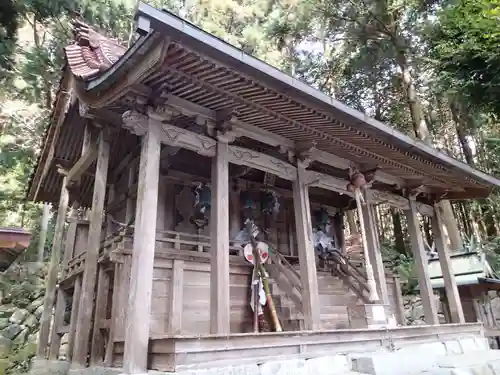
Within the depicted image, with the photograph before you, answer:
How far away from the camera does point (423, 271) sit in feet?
28.0

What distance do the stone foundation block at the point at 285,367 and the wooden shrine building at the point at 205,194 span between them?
0.14 metres

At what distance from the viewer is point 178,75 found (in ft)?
15.2

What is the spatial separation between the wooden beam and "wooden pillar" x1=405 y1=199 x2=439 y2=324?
7132 millimetres

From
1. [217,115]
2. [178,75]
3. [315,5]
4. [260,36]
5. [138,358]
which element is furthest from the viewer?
[260,36]

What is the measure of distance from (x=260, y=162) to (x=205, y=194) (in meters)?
2.27

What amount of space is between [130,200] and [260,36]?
13.2 m

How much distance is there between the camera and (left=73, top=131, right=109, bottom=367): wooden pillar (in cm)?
573

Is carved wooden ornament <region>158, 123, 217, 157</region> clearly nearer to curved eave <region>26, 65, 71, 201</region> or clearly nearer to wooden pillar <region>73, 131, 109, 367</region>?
wooden pillar <region>73, 131, 109, 367</region>

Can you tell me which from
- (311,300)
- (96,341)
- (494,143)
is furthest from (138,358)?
(494,143)

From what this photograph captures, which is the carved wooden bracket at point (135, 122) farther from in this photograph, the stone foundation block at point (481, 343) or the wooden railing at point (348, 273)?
the stone foundation block at point (481, 343)

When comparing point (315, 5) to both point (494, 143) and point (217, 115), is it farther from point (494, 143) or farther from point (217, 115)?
point (217, 115)

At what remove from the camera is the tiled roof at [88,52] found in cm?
606

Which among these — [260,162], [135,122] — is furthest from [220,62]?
[260,162]

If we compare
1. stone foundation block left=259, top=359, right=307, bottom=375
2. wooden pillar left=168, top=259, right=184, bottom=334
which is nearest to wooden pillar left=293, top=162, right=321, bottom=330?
stone foundation block left=259, top=359, right=307, bottom=375
